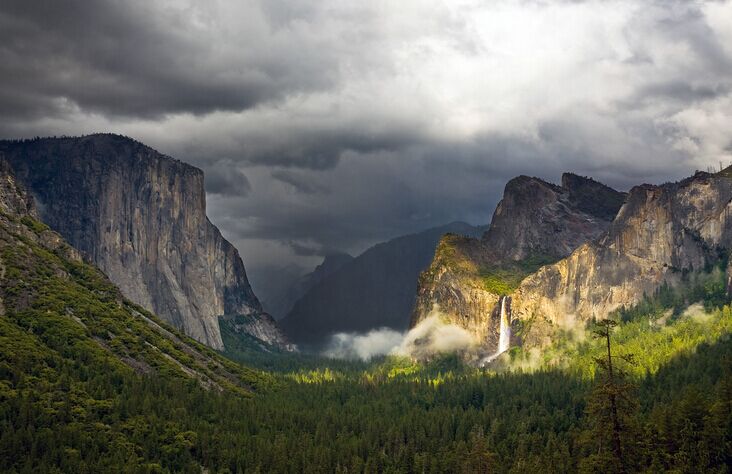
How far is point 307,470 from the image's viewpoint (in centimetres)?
19112

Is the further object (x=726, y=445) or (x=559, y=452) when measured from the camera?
(x=559, y=452)

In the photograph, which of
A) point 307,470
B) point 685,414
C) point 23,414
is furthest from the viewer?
point 307,470

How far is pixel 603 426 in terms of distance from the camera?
70562mm

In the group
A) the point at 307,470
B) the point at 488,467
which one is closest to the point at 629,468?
the point at 488,467

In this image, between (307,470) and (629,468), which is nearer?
(629,468)

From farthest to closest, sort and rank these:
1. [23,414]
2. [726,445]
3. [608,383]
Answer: [23,414], [726,445], [608,383]

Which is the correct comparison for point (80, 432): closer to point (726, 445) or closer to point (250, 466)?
point (250, 466)

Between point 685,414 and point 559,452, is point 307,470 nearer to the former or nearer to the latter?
point 559,452

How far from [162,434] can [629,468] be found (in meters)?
149

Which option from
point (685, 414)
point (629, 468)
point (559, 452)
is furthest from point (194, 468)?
point (629, 468)

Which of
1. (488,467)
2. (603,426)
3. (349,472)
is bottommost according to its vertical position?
(349,472)

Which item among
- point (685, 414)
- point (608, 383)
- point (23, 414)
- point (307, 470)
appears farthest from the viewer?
point (307, 470)

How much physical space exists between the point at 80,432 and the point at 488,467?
104881 millimetres

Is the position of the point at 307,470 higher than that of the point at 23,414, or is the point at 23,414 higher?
the point at 23,414
